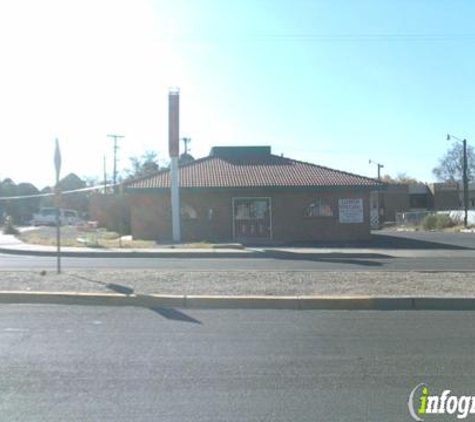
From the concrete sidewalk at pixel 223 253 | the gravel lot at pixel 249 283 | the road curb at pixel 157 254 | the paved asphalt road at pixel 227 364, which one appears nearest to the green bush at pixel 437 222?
the concrete sidewalk at pixel 223 253

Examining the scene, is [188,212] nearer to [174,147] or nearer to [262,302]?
[174,147]

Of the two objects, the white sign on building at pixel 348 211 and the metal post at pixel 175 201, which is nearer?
the metal post at pixel 175 201

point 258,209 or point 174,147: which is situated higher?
point 174,147

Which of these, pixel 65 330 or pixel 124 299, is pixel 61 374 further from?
pixel 124 299

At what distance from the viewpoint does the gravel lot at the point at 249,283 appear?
35.3 feet

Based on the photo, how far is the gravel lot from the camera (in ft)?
35.3

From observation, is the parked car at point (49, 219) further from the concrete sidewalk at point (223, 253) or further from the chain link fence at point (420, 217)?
the concrete sidewalk at point (223, 253)

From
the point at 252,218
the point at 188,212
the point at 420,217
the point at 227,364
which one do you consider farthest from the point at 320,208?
the point at 420,217

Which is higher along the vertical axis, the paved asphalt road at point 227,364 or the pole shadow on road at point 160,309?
the pole shadow on road at point 160,309

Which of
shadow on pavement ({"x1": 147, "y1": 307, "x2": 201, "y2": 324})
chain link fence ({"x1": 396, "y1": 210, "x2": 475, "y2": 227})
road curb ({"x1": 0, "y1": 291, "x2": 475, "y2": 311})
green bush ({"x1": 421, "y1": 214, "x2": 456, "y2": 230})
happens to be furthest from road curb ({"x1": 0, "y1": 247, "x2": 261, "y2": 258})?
chain link fence ({"x1": 396, "y1": 210, "x2": 475, "y2": 227})

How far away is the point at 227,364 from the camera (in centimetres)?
650

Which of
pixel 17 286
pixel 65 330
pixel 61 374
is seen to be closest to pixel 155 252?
pixel 17 286
